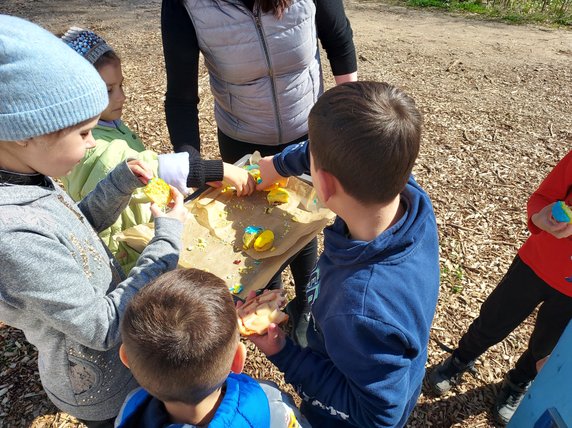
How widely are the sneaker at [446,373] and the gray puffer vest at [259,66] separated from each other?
1.76 m

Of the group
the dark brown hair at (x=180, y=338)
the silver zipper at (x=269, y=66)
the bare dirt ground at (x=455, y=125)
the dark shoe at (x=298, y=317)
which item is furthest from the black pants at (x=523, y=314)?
the dark brown hair at (x=180, y=338)

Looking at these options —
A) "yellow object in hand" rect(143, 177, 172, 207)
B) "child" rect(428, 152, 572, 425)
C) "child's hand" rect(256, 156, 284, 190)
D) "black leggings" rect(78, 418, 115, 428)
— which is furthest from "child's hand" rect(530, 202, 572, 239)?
"black leggings" rect(78, 418, 115, 428)

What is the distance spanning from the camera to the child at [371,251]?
1.33 metres

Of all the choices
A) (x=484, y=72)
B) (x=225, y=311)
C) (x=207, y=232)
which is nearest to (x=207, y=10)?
(x=207, y=232)

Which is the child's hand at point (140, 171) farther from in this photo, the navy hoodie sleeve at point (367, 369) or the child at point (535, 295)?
the child at point (535, 295)

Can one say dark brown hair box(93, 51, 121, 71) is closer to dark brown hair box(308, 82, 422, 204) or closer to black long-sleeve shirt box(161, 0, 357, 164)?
black long-sleeve shirt box(161, 0, 357, 164)

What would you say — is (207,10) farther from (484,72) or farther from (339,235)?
(484,72)

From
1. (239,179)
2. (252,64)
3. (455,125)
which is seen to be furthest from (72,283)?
(455,125)

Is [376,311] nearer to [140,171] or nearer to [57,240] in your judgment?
[57,240]

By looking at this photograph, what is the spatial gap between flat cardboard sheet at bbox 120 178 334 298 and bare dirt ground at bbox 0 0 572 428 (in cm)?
132

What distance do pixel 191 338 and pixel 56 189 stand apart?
2.76 ft

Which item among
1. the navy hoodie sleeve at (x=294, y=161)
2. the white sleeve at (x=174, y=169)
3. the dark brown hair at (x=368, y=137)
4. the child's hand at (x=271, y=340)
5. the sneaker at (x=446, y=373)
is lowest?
the sneaker at (x=446, y=373)

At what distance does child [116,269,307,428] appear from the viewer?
118 cm

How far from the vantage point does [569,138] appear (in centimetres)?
537
